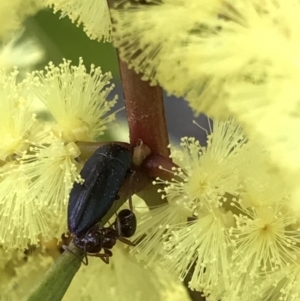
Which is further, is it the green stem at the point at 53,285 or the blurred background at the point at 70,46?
the blurred background at the point at 70,46

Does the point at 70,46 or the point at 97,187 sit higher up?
the point at 70,46

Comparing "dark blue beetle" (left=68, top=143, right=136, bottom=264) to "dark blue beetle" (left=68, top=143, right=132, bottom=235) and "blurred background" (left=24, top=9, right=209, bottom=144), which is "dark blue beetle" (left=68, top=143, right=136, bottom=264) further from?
"blurred background" (left=24, top=9, right=209, bottom=144)

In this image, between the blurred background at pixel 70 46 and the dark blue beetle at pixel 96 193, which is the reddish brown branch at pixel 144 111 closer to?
the dark blue beetle at pixel 96 193

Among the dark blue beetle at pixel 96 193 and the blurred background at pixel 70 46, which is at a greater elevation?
the blurred background at pixel 70 46

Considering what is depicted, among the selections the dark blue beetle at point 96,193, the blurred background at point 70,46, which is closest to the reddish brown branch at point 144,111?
the dark blue beetle at point 96,193

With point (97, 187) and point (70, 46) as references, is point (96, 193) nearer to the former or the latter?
point (97, 187)

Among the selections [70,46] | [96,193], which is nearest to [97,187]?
[96,193]

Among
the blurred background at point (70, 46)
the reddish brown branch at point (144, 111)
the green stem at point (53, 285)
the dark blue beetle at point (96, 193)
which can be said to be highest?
the blurred background at point (70, 46)

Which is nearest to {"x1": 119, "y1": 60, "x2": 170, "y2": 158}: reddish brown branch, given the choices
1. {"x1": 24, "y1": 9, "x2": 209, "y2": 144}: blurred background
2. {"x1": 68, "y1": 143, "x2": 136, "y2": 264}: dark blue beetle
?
{"x1": 68, "y1": 143, "x2": 136, "y2": 264}: dark blue beetle

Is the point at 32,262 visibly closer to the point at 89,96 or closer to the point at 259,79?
the point at 89,96
